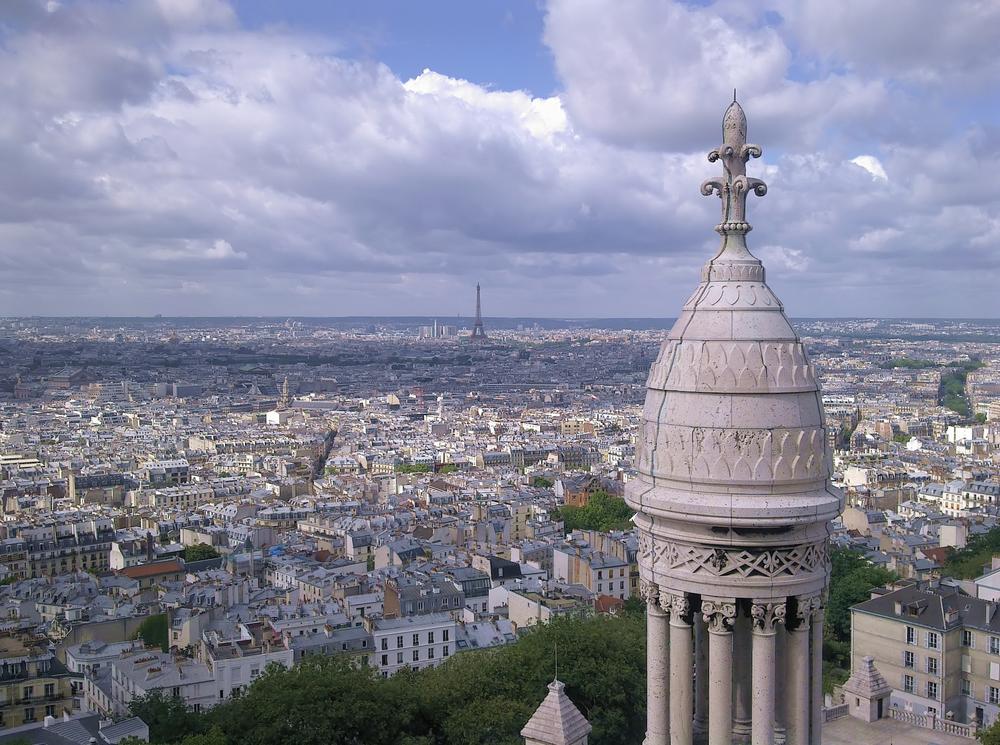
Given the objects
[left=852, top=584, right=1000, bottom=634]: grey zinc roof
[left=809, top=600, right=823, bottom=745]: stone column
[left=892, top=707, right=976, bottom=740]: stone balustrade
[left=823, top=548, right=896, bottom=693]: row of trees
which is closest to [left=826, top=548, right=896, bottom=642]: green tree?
[left=823, top=548, right=896, bottom=693]: row of trees

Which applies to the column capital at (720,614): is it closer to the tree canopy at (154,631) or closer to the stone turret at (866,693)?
the stone turret at (866,693)

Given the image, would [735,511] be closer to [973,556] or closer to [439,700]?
[439,700]

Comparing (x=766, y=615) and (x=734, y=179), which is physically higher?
(x=734, y=179)

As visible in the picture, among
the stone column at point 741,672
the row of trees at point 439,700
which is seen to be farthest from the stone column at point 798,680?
the row of trees at point 439,700

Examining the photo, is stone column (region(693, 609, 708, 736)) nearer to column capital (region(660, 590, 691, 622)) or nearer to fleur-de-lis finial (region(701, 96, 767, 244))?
column capital (region(660, 590, 691, 622))

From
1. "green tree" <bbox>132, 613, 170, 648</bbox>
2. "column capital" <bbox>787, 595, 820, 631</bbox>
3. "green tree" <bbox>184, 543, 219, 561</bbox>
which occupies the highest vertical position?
"column capital" <bbox>787, 595, 820, 631</bbox>

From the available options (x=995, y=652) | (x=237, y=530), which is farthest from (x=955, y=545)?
(x=237, y=530)

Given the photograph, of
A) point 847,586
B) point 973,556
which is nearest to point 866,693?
point 847,586
